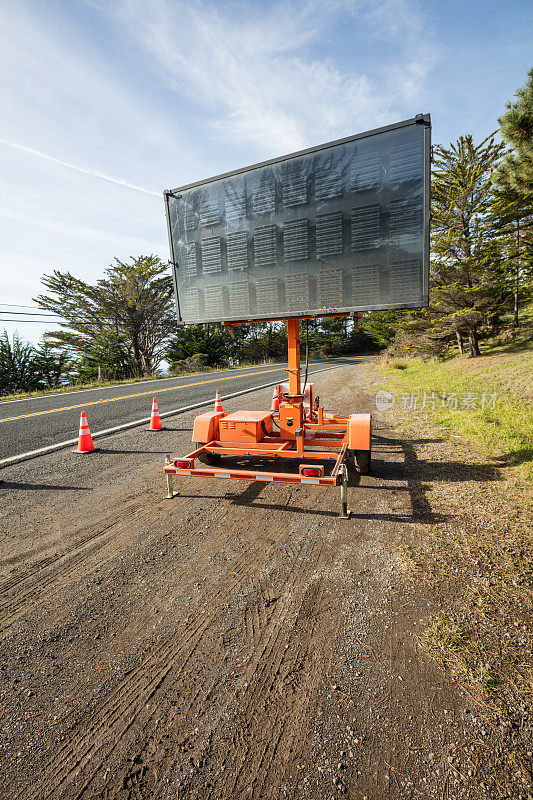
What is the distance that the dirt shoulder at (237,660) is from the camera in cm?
171

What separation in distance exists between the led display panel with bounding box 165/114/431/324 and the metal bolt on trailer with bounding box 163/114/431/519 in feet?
0.04

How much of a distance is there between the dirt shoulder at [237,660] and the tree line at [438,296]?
3326mm

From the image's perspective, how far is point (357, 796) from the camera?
1.61 meters

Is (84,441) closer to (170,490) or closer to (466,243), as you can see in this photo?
(170,490)

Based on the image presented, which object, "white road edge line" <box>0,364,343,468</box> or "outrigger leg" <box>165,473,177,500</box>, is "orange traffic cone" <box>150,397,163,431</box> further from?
"outrigger leg" <box>165,473,177,500</box>

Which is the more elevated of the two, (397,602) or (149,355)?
(149,355)

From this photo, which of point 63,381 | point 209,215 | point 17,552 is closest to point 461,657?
point 17,552

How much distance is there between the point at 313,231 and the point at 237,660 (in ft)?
14.5

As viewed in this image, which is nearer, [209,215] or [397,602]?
[397,602]

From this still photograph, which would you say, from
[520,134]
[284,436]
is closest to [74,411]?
[284,436]

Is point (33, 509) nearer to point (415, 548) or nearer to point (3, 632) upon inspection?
point (3, 632)

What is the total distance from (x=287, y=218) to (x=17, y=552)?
4864mm

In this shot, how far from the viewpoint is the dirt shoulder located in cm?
171

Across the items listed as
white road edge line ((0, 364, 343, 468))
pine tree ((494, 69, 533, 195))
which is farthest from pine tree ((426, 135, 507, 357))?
white road edge line ((0, 364, 343, 468))
